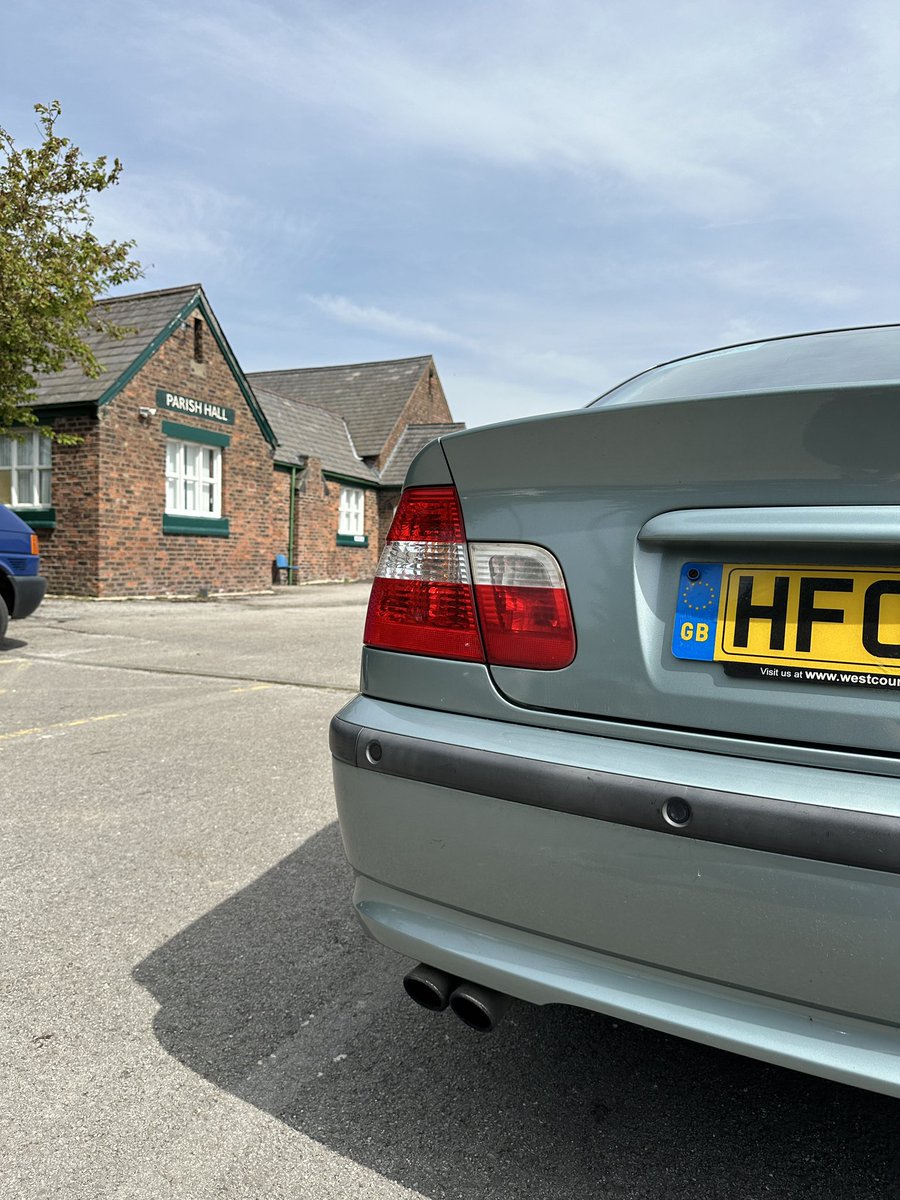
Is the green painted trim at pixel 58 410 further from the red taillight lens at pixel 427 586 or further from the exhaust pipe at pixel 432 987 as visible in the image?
the exhaust pipe at pixel 432 987

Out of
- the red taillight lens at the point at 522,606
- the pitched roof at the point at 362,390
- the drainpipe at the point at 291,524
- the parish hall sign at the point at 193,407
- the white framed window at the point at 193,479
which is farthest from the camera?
the pitched roof at the point at 362,390

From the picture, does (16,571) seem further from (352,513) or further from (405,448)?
(405,448)

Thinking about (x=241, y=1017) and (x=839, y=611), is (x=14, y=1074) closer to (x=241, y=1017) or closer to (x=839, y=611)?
(x=241, y=1017)

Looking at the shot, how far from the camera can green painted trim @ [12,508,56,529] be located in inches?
617

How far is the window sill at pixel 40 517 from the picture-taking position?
15.7 metres

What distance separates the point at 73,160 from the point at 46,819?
9.88 meters

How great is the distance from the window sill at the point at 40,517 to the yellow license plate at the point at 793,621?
1604 centimetres

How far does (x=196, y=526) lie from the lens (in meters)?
17.6

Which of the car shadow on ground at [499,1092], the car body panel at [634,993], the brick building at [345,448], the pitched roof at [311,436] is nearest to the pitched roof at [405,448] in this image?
the brick building at [345,448]

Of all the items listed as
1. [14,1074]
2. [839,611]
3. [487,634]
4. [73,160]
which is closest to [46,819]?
[14,1074]

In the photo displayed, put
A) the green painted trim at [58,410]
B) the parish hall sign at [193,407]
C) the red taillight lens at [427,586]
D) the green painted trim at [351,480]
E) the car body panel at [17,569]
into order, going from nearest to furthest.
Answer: the red taillight lens at [427,586] < the car body panel at [17,569] < the green painted trim at [58,410] < the parish hall sign at [193,407] < the green painted trim at [351,480]

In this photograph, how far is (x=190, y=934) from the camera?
Result: 2.67 m

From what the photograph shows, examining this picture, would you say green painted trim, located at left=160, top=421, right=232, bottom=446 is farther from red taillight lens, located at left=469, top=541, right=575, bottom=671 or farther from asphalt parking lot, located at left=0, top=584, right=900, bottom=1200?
red taillight lens, located at left=469, top=541, right=575, bottom=671

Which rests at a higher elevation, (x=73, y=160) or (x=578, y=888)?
(x=73, y=160)
